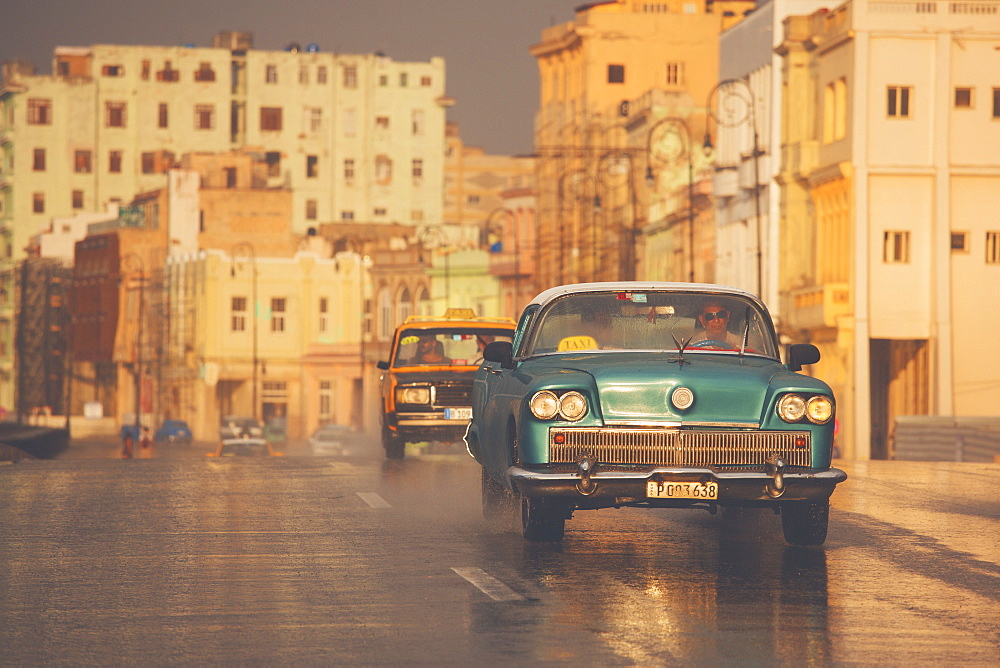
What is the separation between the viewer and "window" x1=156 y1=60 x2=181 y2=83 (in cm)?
13950

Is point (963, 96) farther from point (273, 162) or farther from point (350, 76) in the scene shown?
point (350, 76)

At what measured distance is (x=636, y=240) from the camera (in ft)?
284

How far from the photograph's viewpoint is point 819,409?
1204 cm

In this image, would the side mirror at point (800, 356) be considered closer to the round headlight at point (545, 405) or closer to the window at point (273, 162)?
the round headlight at point (545, 405)

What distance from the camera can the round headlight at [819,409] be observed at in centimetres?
1200

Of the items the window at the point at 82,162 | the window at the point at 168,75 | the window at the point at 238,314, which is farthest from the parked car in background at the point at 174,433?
the window at the point at 82,162

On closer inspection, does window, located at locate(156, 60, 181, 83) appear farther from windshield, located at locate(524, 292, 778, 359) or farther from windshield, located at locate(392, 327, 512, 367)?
windshield, located at locate(524, 292, 778, 359)

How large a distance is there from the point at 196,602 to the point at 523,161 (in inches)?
6730

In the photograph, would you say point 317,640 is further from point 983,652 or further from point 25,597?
Answer: point 983,652

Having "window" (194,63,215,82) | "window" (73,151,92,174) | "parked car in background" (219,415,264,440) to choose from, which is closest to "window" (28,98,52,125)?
"window" (73,151,92,174)

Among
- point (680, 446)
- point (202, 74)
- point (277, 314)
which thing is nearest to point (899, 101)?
point (680, 446)

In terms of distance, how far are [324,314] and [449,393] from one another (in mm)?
81207

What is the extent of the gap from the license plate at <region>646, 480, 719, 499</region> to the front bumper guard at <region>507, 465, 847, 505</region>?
3 centimetres

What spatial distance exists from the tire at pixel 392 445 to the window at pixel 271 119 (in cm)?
11744
